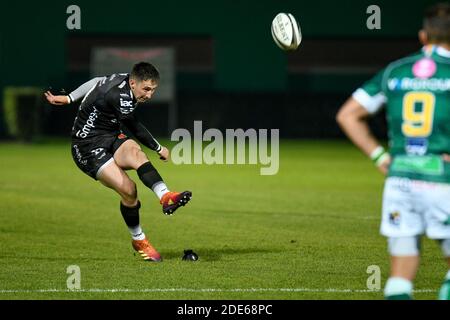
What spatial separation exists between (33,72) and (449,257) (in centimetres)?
2949

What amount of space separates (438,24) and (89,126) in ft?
17.3

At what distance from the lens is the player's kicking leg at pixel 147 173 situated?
9.90 meters

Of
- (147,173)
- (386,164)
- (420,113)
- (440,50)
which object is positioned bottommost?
(147,173)

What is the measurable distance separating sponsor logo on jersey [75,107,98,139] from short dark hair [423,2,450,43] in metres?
5.09

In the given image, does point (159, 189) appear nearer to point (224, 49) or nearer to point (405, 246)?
point (405, 246)

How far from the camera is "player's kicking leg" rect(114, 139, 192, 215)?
A: 990cm

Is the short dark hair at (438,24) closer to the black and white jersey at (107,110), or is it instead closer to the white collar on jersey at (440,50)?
the white collar on jersey at (440,50)

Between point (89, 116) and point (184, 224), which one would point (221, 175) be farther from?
point (89, 116)

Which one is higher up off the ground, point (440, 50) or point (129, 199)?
point (440, 50)

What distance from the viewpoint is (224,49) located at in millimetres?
35250

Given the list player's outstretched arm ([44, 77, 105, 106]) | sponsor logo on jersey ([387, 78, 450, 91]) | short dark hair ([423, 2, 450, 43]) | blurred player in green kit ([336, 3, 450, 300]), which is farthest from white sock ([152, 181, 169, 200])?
short dark hair ([423, 2, 450, 43])

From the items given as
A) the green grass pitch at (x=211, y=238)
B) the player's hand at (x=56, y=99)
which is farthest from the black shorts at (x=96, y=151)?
the green grass pitch at (x=211, y=238)

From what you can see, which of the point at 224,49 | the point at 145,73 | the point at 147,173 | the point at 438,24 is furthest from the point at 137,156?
the point at 224,49

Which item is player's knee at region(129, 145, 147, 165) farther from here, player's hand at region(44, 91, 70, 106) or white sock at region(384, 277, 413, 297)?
white sock at region(384, 277, 413, 297)
